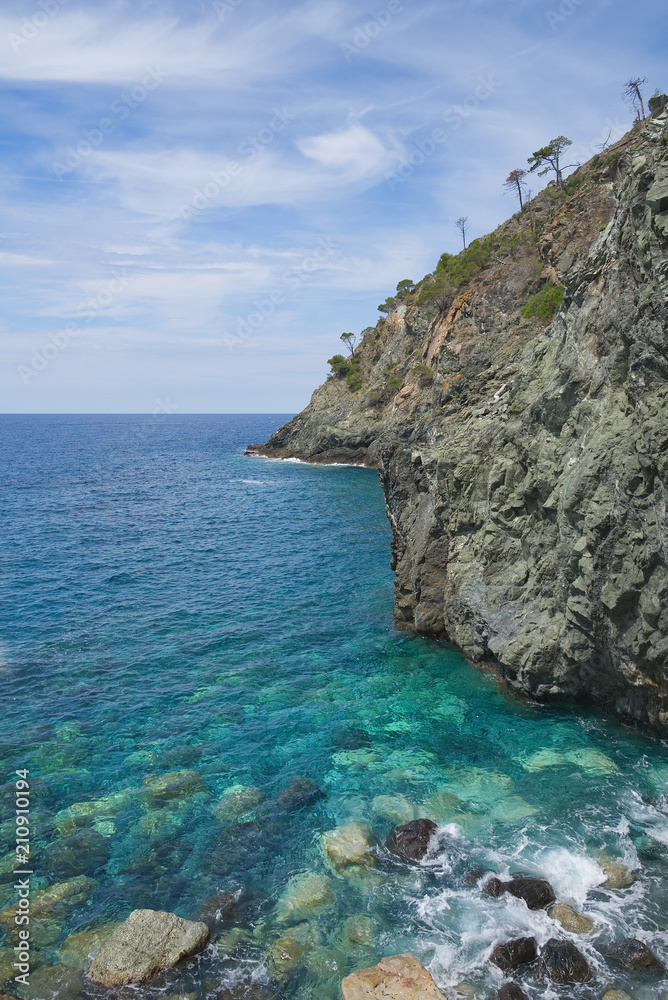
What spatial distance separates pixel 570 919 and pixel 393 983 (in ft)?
14.9

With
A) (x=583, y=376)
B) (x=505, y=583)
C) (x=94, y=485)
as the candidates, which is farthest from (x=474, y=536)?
(x=94, y=485)

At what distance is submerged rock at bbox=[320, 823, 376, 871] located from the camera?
16078 millimetres

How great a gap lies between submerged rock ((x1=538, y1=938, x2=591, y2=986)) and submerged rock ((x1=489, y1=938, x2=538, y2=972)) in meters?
0.25

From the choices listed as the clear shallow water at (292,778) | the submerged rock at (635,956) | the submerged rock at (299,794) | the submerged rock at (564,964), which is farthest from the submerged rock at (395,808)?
the submerged rock at (635,956)

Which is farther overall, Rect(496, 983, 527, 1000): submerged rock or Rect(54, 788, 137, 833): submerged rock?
Rect(54, 788, 137, 833): submerged rock

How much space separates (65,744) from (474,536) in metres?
19.2

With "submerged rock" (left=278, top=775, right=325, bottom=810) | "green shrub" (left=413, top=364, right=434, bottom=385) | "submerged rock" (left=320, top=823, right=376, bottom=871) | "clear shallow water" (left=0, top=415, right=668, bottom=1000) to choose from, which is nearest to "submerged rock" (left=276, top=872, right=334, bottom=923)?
"clear shallow water" (left=0, top=415, right=668, bottom=1000)

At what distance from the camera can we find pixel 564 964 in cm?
1260

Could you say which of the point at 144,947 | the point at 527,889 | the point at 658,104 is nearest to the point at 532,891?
the point at 527,889

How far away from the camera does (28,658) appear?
2916 centimetres

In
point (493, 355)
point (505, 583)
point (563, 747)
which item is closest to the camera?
point (563, 747)

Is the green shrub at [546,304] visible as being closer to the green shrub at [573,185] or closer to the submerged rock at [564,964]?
the green shrub at [573,185]

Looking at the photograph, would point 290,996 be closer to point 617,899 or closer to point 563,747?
point 617,899

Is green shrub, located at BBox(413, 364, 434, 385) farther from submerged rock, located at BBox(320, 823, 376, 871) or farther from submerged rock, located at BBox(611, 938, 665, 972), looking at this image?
submerged rock, located at BBox(611, 938, 665, 972)
